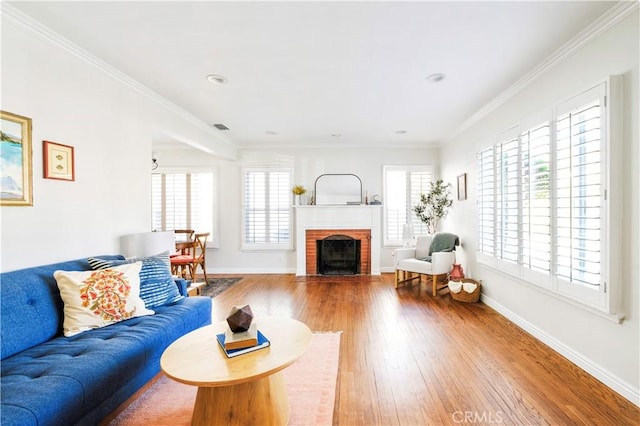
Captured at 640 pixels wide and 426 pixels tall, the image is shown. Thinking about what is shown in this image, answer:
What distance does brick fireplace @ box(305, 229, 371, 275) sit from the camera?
5.77 m

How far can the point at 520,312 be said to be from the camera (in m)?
3.17

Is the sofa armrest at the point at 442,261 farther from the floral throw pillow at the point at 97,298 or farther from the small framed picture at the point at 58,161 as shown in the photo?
the small framed picture at the point at 58,161

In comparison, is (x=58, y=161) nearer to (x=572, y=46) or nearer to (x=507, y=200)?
(x=572, y=46)

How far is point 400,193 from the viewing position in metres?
5.99

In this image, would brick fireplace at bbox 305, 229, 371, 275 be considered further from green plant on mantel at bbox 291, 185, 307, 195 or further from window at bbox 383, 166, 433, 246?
green plant on mantel at bbox 291, 185, 307, 195

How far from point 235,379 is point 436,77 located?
3.06 metres

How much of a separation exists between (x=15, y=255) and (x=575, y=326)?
4202mm

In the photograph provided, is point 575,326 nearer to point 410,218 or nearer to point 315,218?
point 410,218

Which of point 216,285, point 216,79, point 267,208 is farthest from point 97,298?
point 267,208

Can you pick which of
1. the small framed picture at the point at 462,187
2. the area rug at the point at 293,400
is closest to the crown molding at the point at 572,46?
the small framed picture at the point at 462,187

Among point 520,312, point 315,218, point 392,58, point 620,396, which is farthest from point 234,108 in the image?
point 620,396

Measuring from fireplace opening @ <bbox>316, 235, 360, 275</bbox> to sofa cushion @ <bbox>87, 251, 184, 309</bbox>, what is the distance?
3.44 m

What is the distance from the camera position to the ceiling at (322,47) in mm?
1959

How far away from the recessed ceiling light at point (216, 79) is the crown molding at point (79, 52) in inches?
30.3
